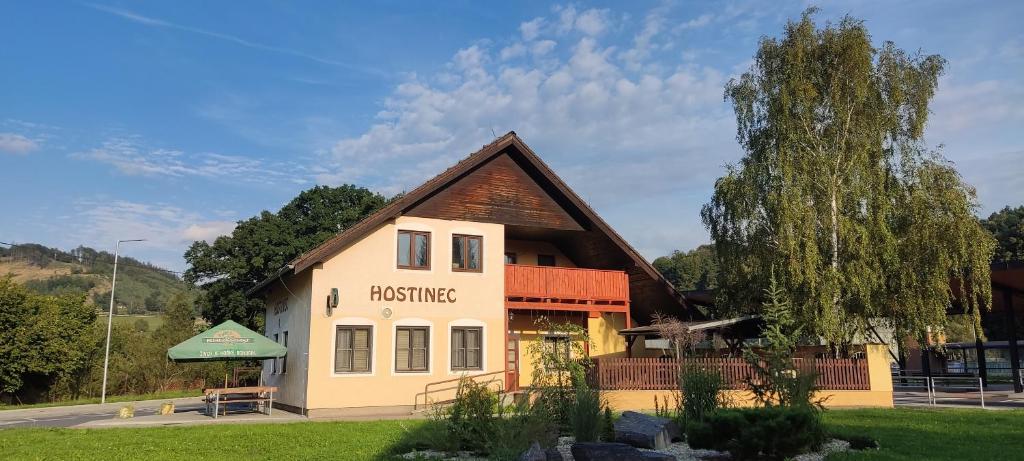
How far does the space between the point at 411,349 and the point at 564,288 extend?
507 cm

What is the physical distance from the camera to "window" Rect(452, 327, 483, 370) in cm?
2083

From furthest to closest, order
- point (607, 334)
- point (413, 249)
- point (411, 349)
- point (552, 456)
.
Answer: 1. point (607, 334)
2. point (413, 249)
3. point (411, 349)
4. point (552, 456)

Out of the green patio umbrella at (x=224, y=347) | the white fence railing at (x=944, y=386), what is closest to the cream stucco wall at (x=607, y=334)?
the white fence railing at (x=944, y=386)

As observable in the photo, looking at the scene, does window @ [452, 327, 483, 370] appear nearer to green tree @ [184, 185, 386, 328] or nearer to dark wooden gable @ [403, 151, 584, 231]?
dark wooden gable @ [403, 151, 584, 231]

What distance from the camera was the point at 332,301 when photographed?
62.6 ft

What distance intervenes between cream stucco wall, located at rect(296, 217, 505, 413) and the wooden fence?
364cm

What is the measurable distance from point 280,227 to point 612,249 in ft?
74.3

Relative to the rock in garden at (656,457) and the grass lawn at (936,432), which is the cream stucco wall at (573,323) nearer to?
the grass lawn at (936,432)

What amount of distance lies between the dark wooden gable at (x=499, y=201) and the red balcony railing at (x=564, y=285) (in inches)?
55.2

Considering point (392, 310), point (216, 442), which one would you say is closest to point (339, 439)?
point (216, 442)

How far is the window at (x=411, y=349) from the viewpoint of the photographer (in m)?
20.0

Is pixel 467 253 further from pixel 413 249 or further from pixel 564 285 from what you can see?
pixel 564 285

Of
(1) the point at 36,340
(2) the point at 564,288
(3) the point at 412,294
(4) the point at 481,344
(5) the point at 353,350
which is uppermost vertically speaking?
(2) the point at 564,288

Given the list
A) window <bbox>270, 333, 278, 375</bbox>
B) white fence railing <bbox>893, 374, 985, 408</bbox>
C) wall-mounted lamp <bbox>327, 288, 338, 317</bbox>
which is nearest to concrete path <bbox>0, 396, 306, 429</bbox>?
window <bbox>270, 333, 278, 375</bbox>
